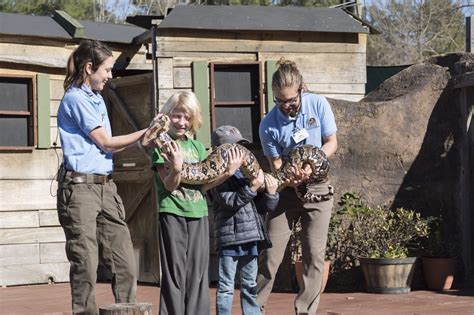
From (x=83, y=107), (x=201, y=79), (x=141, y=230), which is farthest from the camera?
(x=141, y=230)

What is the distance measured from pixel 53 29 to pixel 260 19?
2743mm

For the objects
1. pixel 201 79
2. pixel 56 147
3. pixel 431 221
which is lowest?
pixel 431 221

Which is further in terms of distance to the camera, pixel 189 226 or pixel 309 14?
pixel 309 14

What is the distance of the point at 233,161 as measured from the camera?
6.54 metres

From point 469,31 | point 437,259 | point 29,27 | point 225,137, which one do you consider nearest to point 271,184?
point 225,137

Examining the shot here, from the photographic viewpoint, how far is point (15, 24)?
39.5 feet

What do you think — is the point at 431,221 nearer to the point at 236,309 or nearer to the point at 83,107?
the point at 236,309

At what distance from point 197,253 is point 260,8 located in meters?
6.03

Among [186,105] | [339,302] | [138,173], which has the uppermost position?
[186,105]

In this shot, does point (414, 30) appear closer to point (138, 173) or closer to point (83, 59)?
point (138, 173)

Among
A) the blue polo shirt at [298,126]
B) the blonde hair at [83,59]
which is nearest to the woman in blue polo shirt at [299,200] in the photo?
the blue polo shirt at [298,126]

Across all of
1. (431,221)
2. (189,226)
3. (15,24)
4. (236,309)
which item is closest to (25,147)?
(15,24)

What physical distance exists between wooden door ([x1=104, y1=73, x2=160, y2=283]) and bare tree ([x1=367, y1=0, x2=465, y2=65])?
21.8 metres

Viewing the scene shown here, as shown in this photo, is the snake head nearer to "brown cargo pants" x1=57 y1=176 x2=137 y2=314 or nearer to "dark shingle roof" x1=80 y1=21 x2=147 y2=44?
"brown cargo pants" x1=57 y1=176 x2=137 y2=314
